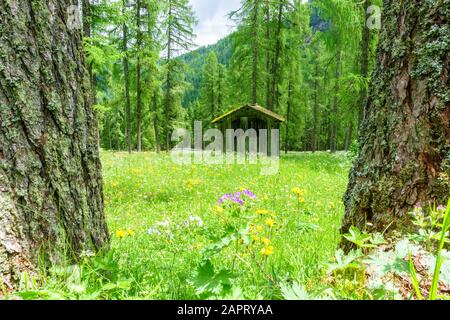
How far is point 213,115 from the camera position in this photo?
50.5 metres

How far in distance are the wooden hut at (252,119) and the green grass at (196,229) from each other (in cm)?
1385

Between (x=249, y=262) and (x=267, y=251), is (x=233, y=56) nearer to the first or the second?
(x=249, y=262)

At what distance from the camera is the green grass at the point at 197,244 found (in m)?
1.79

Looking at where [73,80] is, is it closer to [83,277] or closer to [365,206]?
[83,277]

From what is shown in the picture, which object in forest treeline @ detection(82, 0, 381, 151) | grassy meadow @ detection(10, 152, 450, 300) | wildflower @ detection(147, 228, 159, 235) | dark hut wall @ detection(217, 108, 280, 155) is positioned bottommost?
wildflower @ detection(147, 228, 159, 235)

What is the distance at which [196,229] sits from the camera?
15.6ft

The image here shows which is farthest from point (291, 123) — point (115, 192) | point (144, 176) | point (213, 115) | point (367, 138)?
Result: point (367, 138)

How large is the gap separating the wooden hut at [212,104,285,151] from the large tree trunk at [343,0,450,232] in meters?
23.5

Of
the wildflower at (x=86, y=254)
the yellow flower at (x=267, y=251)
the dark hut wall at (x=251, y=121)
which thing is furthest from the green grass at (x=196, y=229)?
the dark hut wall at (x=251, y=121)

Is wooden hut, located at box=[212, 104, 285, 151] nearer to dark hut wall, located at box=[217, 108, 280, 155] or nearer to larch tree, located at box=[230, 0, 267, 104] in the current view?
dark hut wall, located at box=[217, 108, 280, 155]

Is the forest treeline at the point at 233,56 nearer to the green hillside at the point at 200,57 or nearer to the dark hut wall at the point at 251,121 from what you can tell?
the green hillside at the point at 200,57

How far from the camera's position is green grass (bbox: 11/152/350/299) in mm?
1789

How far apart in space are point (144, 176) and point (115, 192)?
111 inches

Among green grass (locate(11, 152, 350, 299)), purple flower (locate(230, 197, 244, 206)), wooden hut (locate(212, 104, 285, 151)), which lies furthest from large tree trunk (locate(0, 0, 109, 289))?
wooden hut (locate(212, 104, 285, 151))
